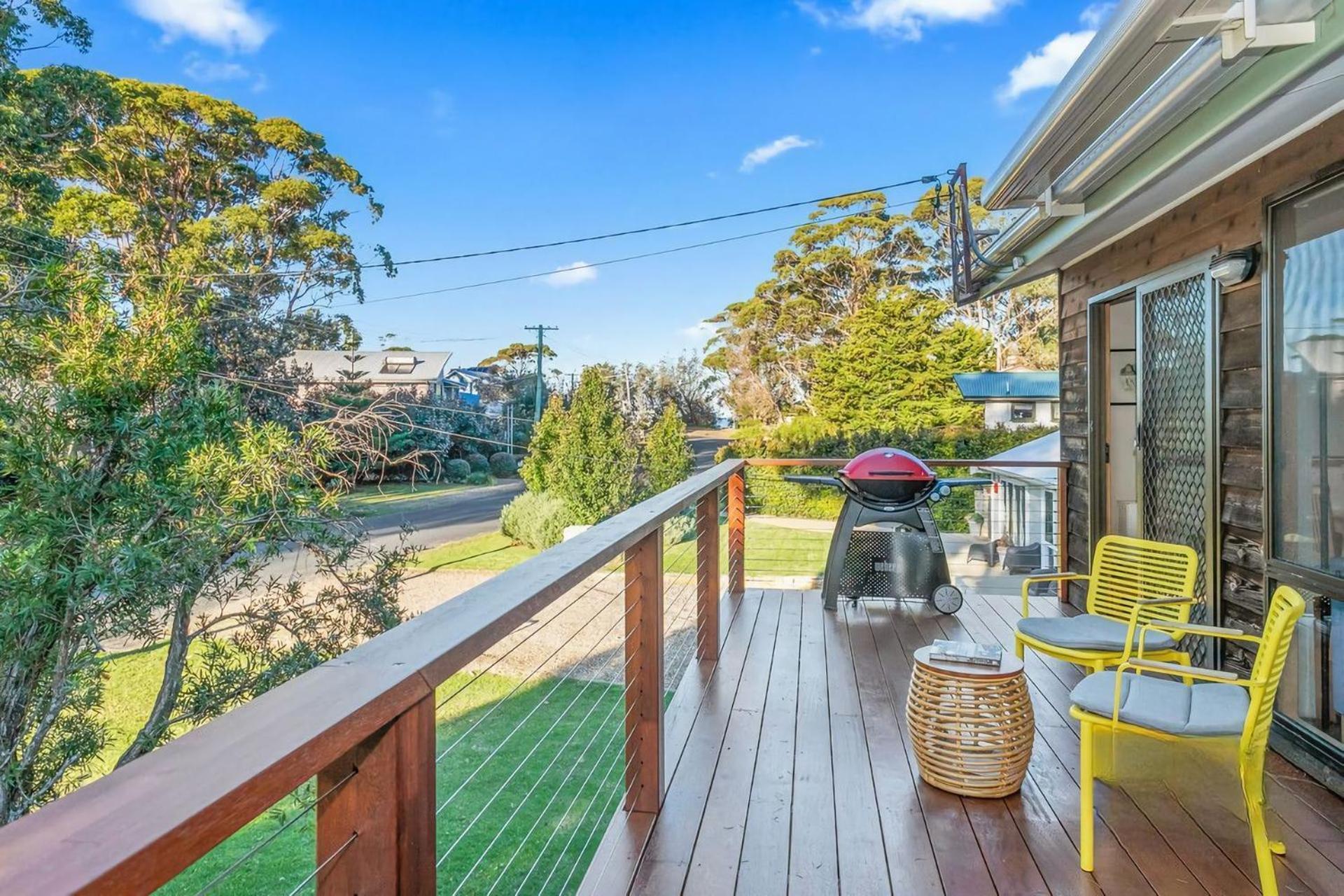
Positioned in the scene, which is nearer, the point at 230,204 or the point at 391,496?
the point at 391,496

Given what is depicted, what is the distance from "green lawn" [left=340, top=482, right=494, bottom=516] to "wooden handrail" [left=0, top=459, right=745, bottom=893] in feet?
17.6

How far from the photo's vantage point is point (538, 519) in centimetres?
1304

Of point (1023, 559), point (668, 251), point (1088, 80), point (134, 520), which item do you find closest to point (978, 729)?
point (1088, 80)

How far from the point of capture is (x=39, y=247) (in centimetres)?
688

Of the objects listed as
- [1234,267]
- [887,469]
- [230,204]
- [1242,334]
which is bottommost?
[887,469]

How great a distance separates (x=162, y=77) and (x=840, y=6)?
14495 mm

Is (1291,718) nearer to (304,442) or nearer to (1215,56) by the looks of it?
(1215,56)

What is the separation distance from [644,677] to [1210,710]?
1534 millimetres

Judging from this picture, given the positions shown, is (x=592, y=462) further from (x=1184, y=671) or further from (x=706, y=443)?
(x=706, y=443)

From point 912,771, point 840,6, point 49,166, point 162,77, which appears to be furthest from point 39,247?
point 162,77

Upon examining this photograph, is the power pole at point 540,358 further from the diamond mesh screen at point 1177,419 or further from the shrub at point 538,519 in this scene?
the diamond mesh screen at point 1177,419

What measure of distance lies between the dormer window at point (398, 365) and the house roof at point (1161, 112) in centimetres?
2564

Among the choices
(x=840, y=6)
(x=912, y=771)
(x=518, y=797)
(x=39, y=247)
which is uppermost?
(x=840, y=6)

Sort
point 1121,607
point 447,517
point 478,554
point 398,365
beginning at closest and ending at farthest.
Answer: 1. point 1121,607
2. point 478,554
3. point 447,517
4. point 398,365
